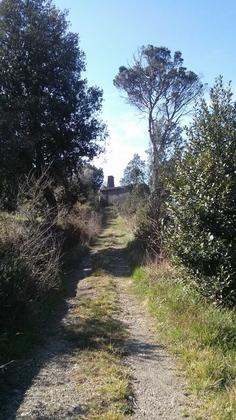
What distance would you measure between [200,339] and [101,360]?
1.63 metres

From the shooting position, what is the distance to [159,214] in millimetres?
20734

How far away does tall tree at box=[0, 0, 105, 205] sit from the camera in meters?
18.0

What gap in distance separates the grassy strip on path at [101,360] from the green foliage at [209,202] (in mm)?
2164

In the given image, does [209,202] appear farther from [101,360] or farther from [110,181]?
[110,181]

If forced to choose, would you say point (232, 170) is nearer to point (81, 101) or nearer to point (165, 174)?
point (165, 174)

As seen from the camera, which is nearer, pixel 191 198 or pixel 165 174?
pixel 191 198

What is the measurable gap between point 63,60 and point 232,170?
458 inches

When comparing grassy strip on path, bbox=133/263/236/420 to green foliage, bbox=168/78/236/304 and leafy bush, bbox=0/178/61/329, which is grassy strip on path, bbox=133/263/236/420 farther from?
leafy bush, bbox=0/178/61/329

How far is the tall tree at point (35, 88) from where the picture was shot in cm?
1803

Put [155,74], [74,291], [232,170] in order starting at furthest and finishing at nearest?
1. [155,74]
2. [74,291]
3. [232,170]

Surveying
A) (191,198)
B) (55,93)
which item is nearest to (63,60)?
(55,93)

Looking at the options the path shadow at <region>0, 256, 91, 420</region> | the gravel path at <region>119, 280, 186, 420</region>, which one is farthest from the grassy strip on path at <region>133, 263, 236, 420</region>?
the path shadow at <region>0, 256, 91, 420</region>

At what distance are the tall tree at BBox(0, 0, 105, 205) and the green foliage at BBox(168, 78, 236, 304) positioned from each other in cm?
879

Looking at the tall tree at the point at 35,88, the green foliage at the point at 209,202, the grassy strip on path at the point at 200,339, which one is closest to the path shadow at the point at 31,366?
the grassy strip on path at the point at 200,339
